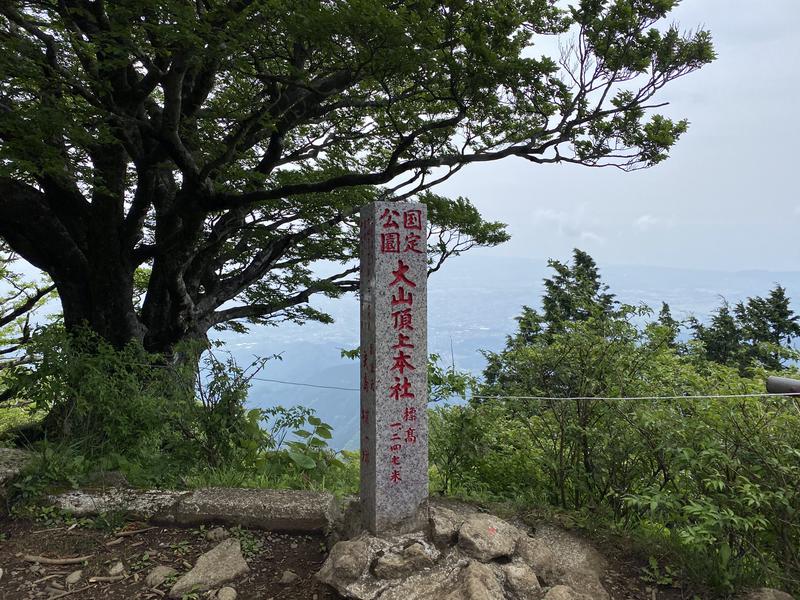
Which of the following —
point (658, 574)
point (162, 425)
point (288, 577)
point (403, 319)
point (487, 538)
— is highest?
point (403, 319)

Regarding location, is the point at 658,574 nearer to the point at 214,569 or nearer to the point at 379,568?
the point at 379,568

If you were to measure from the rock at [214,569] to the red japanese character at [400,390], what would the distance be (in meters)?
1.58

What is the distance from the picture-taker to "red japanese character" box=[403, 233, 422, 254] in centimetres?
358

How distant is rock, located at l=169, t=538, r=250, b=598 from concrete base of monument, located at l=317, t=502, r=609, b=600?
72 centimetres

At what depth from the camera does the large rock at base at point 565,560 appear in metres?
3.05

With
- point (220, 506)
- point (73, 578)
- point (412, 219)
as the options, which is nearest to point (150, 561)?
point (73, 578)

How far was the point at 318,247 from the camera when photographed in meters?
12.6

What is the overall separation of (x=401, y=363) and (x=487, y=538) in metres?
1.26

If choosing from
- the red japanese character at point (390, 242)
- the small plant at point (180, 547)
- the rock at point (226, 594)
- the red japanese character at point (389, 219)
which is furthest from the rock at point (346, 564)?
the red japanese character at point (389, 219)

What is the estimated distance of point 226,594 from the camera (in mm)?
3201

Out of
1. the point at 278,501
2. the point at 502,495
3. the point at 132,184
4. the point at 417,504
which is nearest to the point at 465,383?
the point at 502,495

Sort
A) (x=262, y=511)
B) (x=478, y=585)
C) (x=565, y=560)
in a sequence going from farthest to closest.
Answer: (x=262, y=511), (x=565, y=560), (x=478, y=585)

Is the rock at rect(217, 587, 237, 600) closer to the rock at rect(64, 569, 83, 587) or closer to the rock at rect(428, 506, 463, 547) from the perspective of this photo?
the rock at rect(64, 569, 83, 587)

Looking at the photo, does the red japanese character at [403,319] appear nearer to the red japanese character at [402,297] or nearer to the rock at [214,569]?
the red japanese character at [402,297]
